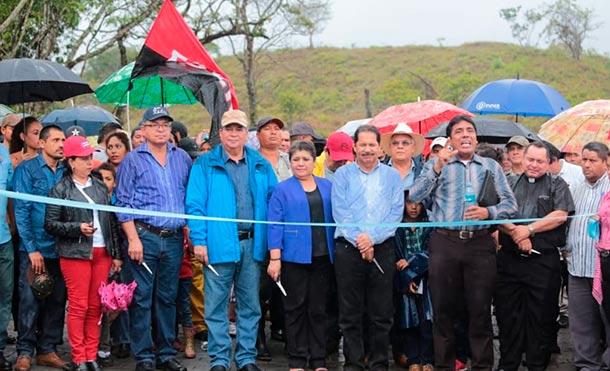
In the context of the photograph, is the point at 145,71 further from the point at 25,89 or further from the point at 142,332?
the point at 142,332

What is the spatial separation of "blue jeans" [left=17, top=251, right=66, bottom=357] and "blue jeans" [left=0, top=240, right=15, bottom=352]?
100 mm

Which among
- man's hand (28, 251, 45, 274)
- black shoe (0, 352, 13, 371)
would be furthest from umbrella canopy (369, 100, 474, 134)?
black shoe (0, 352, 13, 371)

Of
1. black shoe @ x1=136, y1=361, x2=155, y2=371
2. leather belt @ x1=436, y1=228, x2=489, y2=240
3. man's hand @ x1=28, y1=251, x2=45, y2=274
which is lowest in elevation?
black shoe @ x1=136, y1=361, x2=155, y2=371

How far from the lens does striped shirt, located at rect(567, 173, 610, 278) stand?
19.8 ft

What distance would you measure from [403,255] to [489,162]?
3.51ft

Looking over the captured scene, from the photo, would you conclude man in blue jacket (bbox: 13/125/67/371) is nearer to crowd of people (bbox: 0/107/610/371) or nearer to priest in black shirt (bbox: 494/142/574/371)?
crowd of people (bbox: 0/107/610/371)

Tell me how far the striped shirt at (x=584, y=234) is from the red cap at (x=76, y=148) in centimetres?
400

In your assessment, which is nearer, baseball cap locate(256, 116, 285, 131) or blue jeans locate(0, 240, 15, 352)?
blue jeans locate(0, 240, 15, 352)

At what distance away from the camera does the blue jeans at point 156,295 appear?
600cm

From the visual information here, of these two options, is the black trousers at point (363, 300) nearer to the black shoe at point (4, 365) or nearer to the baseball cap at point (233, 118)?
the baseball cap at point (233, 118)

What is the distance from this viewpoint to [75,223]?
5859 millimetres

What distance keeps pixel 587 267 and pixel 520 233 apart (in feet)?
2.15

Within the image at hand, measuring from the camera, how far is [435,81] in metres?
41.8

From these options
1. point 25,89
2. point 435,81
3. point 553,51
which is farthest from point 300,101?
point 25,89
